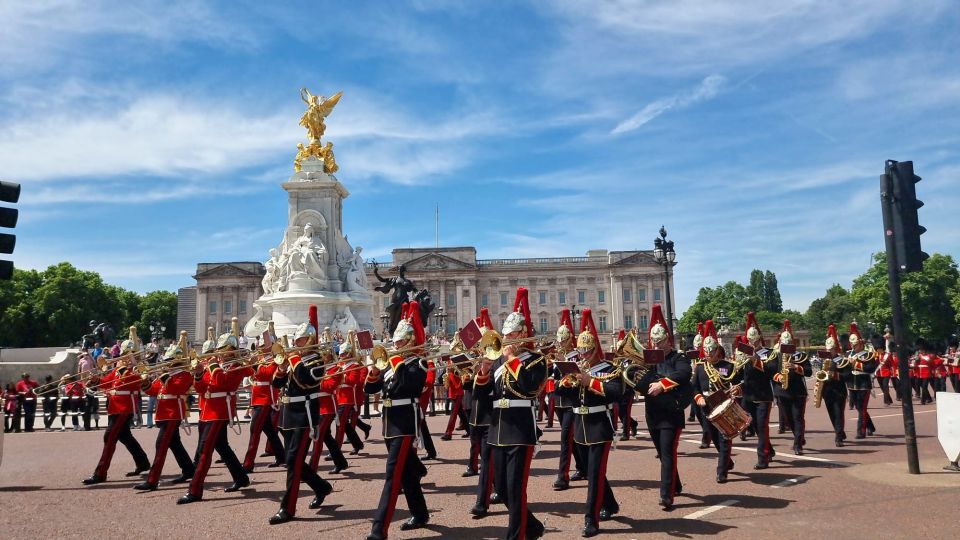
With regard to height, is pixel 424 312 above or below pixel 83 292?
below

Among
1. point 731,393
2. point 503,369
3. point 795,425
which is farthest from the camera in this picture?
point 795,425

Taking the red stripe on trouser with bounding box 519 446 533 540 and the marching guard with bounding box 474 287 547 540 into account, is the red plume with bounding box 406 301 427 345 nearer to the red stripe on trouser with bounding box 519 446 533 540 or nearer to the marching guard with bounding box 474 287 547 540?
the marching guard with bounding box 474 287 547 540

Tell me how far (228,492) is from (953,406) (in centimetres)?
1115

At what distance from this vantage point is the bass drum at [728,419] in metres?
9.82

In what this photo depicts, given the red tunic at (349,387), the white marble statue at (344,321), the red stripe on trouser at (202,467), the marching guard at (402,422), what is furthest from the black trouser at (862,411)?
the white marble statue at (344,321)

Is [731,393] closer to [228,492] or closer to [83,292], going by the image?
[228,492]

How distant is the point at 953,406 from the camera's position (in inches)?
437

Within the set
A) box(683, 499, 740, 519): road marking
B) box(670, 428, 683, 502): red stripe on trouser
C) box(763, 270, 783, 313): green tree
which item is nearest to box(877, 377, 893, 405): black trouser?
box(683, 499, 740, 519): road marking

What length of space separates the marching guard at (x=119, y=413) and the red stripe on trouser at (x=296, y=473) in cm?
491

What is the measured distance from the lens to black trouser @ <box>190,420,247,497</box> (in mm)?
10211

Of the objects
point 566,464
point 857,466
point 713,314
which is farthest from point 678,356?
point 713,314

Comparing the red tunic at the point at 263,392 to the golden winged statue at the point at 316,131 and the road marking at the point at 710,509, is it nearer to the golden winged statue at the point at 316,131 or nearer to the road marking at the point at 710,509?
the road marking at the point at 710,509

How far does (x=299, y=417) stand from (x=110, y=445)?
4987mm

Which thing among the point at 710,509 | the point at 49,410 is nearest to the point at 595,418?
the point at 710,509
